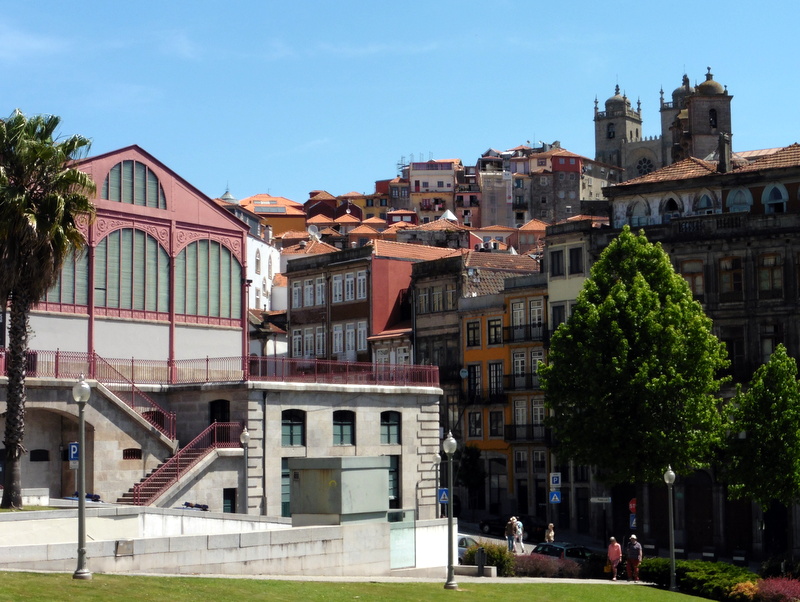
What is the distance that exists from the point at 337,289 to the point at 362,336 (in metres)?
3.90

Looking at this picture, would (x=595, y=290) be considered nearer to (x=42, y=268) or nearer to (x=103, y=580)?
(x=42, y=268)

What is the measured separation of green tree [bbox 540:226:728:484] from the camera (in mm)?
54500

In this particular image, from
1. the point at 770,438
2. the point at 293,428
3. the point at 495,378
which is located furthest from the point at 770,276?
the point at 293,428

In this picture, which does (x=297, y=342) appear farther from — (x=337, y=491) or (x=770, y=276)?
(x=337, y=491)

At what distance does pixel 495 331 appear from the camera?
7981 centimetres

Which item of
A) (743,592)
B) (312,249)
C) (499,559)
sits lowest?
(743,592)

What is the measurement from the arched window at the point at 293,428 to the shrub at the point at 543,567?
383 inches

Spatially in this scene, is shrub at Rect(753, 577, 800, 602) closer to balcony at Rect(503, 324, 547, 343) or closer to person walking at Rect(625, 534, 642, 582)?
person walking at Rect(625, 534, 642, 582)

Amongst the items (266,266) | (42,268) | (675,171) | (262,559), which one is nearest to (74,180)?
(42,268)

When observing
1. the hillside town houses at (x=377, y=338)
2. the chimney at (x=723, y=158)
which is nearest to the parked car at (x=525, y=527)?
the hillside town houses at (x=377, y=338)

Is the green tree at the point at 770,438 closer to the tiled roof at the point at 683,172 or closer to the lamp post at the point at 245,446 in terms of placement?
the tiled roof at the point at 683,172

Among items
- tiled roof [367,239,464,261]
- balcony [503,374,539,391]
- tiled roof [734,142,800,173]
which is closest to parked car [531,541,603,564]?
tiled roof [734,142,800,173]

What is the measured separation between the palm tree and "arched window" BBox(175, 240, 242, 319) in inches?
660

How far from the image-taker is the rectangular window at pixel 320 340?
87.5 metres
